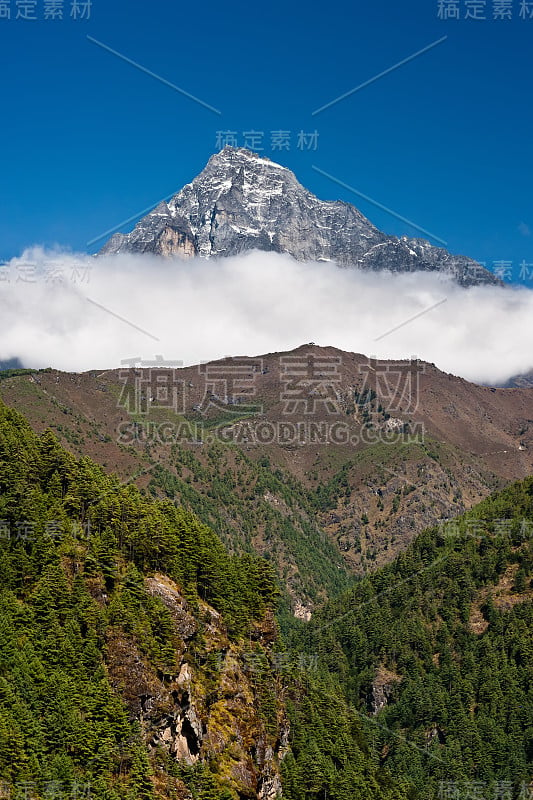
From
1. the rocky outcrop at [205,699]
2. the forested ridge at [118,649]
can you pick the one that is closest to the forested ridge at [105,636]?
the forested ridge at [118,649]

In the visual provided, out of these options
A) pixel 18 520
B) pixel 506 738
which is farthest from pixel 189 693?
pixel 506 738

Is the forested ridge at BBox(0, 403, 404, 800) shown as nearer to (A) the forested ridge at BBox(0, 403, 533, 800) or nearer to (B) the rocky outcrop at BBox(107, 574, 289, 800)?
(A) the forested ridge at BBox(0, 403, 533, 800)

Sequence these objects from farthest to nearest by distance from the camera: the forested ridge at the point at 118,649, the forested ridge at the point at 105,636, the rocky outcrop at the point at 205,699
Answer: the rocky outcrop at the point at 205,699, the forested ridge at the point at 118,649, the forested ridge at the point at 105,636

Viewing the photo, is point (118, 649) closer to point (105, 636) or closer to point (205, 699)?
point (105, 636)

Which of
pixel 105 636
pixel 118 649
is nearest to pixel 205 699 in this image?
pixel 118 649

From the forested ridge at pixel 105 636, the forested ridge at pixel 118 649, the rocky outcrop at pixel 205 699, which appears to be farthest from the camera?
the rocky outcrop at pixel 205 699

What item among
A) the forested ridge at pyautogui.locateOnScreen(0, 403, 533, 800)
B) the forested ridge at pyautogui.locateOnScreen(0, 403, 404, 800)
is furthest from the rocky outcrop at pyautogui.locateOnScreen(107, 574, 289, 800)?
the forested ridge at pyautogui.locateOnScreen(0, 403, 404, 800)

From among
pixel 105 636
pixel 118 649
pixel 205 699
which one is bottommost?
pixel 205 699

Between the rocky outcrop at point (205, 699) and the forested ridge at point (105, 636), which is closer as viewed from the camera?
the forested ridge at point (105, 636)

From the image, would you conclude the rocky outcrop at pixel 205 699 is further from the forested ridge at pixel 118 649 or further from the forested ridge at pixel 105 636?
the forested ridge at pixel 105 636

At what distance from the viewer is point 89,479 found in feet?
349

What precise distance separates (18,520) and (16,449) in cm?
1246

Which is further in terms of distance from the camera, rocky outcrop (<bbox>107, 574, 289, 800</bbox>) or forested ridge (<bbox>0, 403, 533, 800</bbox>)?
rocky outcrop (<bbox>107, 574, 289, 800</bbox>)

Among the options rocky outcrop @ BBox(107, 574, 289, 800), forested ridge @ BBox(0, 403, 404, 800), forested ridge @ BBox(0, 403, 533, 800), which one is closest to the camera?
forested ridge @ BBox(0, 403, 404, 800)
